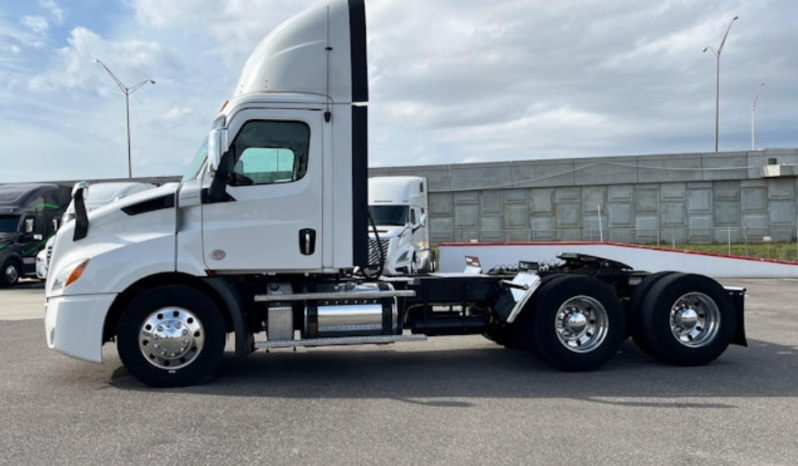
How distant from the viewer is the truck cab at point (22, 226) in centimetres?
2256

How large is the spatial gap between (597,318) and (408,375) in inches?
86.9

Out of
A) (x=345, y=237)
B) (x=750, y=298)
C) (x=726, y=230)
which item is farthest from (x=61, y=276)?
(x=726, y=230)

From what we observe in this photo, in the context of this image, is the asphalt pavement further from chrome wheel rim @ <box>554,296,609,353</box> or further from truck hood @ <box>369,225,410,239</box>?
truck hood @ <box>369,225,410,239</box>

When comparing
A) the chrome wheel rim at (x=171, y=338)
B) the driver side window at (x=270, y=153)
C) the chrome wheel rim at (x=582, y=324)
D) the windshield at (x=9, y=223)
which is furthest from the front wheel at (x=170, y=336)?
the windshield at (x=9, y=223)

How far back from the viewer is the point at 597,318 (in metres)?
7.64

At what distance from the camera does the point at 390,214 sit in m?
19.3

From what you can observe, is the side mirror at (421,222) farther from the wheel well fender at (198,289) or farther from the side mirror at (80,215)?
the side mirror at (80,215)

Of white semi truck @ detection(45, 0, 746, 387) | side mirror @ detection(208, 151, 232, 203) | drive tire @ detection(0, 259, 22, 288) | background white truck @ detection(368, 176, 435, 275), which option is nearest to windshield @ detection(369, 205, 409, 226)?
background white truck @ detection(368, 176, 435, 275)

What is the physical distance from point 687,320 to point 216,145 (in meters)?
5.54

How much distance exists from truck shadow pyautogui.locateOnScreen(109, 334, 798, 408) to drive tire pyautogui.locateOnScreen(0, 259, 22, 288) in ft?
56.8

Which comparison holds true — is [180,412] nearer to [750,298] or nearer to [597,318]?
[597,318]

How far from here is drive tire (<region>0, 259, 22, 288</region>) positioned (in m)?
22.2

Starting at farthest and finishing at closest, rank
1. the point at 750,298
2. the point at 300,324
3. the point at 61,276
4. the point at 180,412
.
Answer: the point at 750,298 < the point at 300,324 < the point at 61,276 < the point at 180,412

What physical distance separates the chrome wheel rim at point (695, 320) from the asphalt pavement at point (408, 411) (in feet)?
1.15
